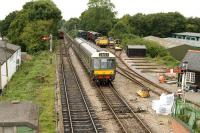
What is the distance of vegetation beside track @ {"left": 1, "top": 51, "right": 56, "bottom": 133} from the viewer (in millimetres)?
20984

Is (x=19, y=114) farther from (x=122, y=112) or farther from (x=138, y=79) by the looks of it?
(x=138, y=79)

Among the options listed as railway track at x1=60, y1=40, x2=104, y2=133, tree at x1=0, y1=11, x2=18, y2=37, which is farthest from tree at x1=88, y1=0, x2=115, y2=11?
railway track at x1=60, y1=40, x2=104, y2=133

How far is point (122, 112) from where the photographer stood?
23.4 meters

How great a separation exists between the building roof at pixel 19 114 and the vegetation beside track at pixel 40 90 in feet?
11.8

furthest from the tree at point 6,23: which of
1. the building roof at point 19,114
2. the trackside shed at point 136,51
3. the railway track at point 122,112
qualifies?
the building roof at point 19,114

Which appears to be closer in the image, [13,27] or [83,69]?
[83,69]

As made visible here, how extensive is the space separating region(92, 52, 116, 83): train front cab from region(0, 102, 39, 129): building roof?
18359mm

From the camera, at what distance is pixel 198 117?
53.2 ft

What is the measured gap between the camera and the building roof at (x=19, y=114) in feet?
35.4

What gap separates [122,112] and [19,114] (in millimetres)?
12478

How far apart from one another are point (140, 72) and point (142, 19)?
5866cm

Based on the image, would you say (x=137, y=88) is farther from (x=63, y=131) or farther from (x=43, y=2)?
(x=43, y=2)

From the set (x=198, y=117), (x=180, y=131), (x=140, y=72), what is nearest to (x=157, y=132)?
(x=180, y=131)

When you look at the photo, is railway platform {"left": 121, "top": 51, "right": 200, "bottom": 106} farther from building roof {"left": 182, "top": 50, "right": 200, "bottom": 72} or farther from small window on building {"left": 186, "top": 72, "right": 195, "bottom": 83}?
building roof {"left": 182, "top": 50, "right": 200, "bottom": 72}
